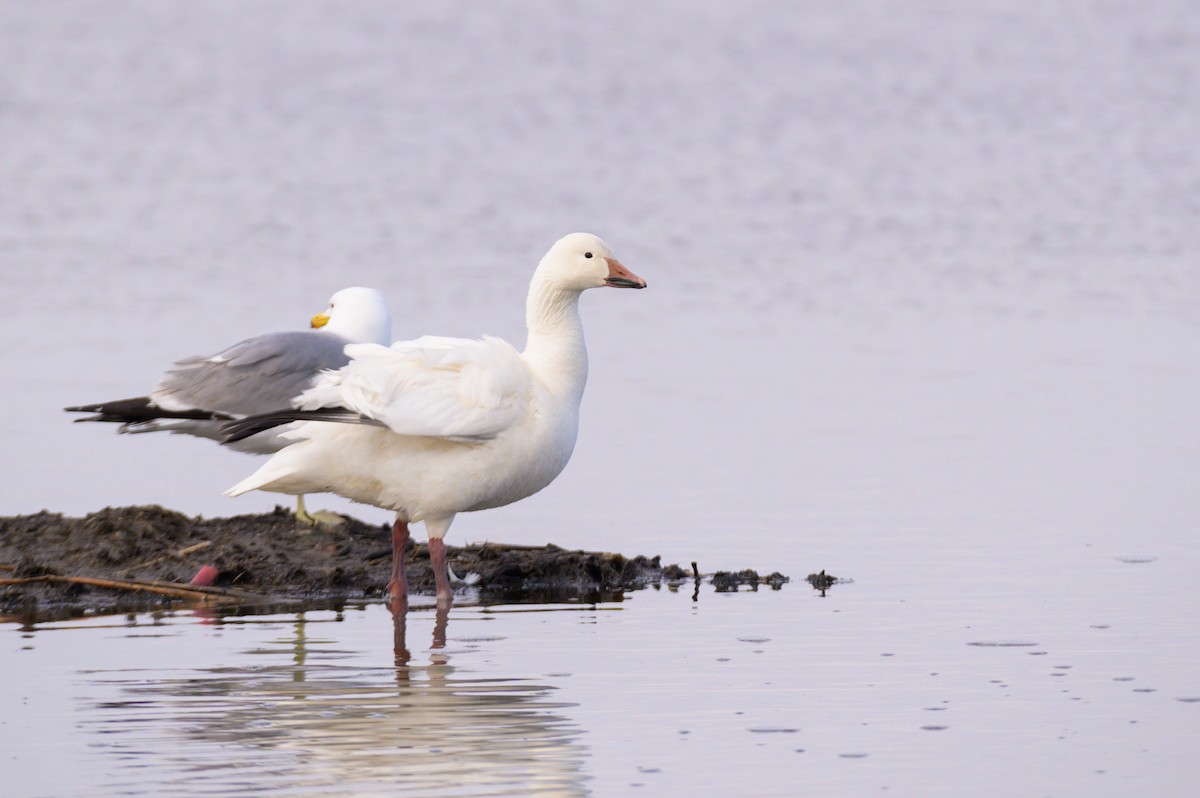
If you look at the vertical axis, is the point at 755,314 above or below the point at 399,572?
above

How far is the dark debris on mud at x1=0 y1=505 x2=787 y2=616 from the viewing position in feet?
30.3

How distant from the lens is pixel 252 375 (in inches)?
409

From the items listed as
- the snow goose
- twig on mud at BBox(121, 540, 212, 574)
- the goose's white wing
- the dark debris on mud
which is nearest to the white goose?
the goose's white wing

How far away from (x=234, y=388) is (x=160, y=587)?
154 centimetres

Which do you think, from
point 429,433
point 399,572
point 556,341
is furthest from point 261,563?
point 556,341

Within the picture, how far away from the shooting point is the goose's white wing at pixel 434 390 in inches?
338

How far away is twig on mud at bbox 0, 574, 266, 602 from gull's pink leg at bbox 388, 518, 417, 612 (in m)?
0.66

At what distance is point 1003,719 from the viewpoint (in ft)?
22.3

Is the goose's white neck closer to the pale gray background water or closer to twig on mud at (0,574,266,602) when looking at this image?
the pale gray background water

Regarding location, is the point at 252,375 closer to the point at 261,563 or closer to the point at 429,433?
the point at 261,563

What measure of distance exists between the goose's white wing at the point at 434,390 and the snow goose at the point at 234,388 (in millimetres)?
1229

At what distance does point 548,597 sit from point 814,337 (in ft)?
22.5

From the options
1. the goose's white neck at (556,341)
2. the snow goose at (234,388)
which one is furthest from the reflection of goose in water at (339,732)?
the snow goose at (234,388)

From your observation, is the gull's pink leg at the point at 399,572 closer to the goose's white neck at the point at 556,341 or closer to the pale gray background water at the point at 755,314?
the pale gray background water at the point at 755,314
